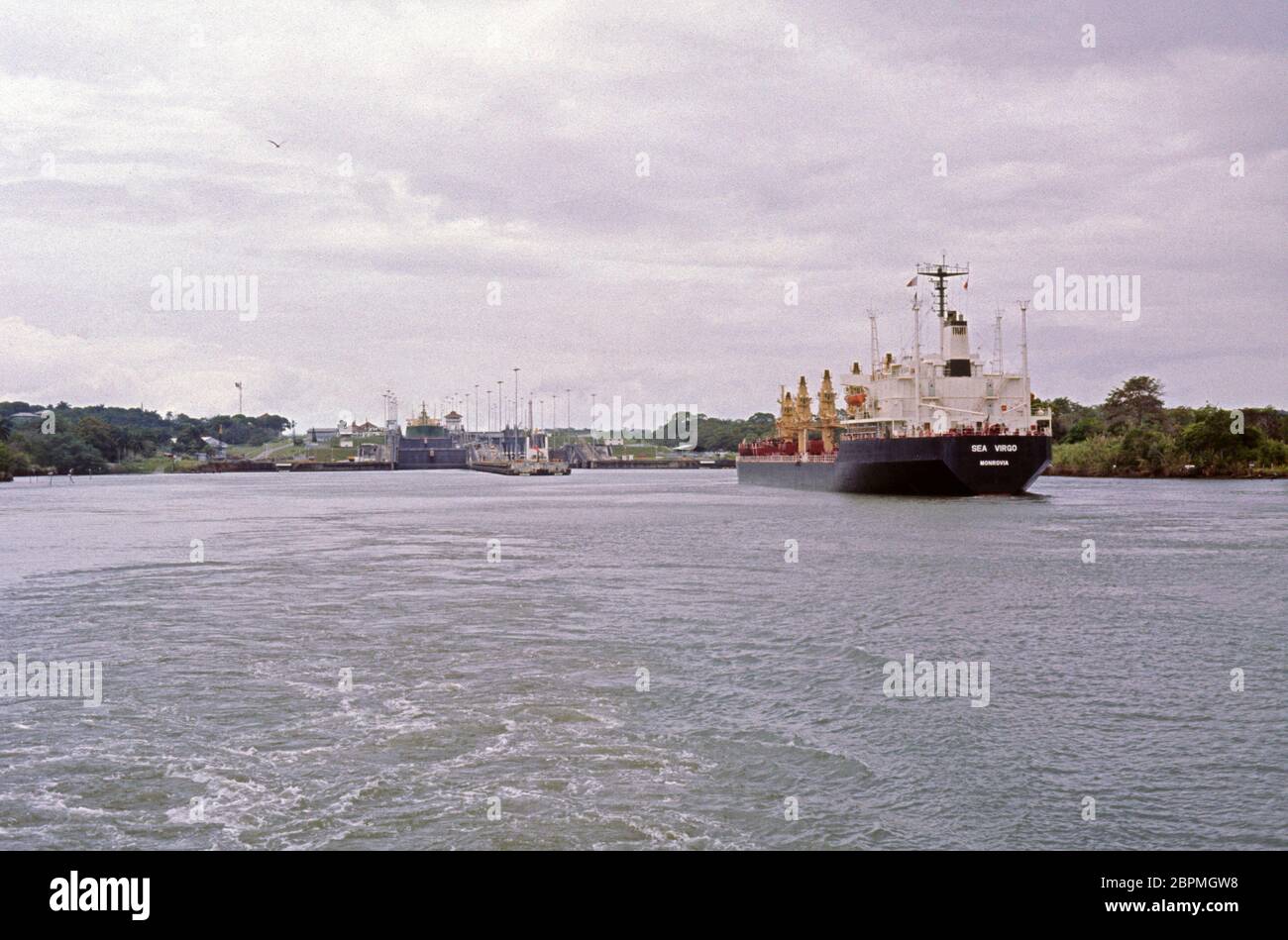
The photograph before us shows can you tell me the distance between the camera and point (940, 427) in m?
86.1

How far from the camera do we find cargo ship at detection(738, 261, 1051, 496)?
79.9 metres

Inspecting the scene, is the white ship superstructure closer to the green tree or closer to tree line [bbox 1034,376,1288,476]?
tree line [bbox 1034,376,1288,476]

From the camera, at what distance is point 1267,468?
439 ft

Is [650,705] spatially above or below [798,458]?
below

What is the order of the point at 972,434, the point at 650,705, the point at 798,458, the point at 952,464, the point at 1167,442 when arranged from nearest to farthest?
the point at 650,705
the point at 952,464
the point at 972,434
the point at 798,458
the point at 1167,442

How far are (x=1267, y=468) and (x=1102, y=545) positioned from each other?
106 m

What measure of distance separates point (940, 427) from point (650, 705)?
237 feet

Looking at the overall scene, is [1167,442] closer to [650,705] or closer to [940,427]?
[940,427]

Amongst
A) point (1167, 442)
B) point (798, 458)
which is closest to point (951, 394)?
point (798, 458)

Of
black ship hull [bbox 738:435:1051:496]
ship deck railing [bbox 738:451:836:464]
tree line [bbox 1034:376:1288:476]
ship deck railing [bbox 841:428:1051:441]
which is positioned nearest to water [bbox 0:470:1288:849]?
black ship hull [bbox 738:435:1051:496]

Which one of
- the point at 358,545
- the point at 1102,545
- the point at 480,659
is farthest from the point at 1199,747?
the point at 358,545

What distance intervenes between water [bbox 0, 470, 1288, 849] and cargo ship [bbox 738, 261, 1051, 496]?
3562cm
